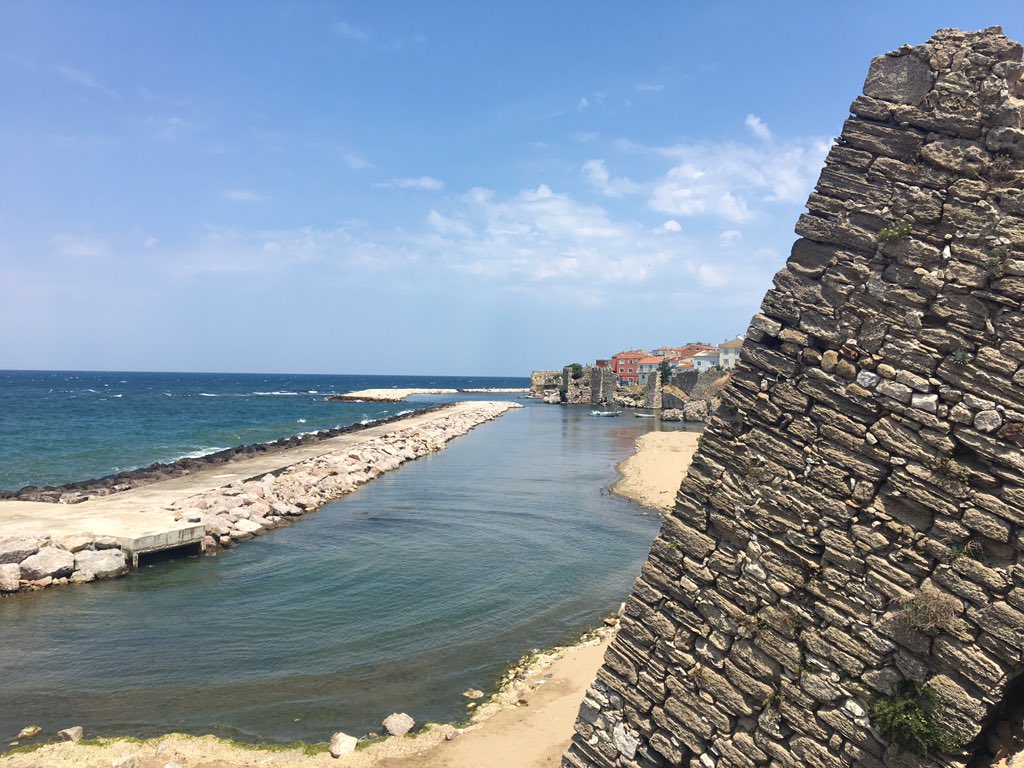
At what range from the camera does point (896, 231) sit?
534 cm

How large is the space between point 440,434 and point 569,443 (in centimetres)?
1169

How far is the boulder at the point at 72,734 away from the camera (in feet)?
35.8

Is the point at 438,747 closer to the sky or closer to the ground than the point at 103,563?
closer to the ground

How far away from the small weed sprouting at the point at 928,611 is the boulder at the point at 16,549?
23123mm

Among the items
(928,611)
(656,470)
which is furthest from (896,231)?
(656,470)

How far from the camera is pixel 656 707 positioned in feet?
20.6

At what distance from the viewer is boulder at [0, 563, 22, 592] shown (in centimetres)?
1827

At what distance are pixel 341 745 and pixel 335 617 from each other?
643 cm

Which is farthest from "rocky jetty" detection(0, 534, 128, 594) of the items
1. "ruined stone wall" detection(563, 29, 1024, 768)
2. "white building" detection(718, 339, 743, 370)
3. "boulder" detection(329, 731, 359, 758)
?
"white building" detection(718, 339, 743, 370)

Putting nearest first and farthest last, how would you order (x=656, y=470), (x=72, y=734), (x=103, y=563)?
(x=72, y=734) → (x=103, y=563) → (x=656, y=470)

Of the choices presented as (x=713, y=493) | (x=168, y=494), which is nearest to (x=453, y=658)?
(x=713, y=493)

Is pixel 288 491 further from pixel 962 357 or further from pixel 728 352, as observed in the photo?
pixel 728 352

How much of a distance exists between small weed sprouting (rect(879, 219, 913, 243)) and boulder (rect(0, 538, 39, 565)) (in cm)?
2357

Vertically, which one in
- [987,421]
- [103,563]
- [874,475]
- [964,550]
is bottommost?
[103,563]
